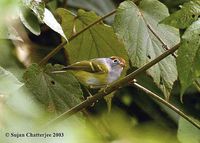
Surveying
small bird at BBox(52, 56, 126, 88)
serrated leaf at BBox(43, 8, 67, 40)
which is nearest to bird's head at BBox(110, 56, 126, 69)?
small bird at BBox(52, 56, 126, 88)

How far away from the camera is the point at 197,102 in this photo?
1.67 m

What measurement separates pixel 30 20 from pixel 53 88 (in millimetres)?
169

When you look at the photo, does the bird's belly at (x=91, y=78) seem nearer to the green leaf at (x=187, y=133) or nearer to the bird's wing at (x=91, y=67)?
the bird's wing at (x=91, y=67)

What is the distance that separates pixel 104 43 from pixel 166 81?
16cm

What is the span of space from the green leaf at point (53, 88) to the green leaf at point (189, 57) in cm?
22

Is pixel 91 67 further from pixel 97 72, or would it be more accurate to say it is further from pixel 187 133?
pixel 187 133

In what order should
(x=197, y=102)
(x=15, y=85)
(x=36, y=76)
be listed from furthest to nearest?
1. (x=197, y=102)
2. (x=36, y=76)
3. (x=15, y=85)

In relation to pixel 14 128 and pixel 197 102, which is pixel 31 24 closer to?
pixel 14 128

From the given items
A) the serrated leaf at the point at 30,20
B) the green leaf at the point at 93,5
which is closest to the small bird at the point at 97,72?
the serrated leaf at the point at 30,20

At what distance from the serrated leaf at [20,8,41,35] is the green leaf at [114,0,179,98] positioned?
21cm

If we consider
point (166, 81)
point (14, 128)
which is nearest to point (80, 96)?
point (166, 81)

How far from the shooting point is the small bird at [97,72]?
33.8 inches

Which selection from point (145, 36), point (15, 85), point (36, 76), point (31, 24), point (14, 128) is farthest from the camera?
point (145, 36)

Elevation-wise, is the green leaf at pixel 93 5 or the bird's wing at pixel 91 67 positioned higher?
the green leaf at pixel 93 5
